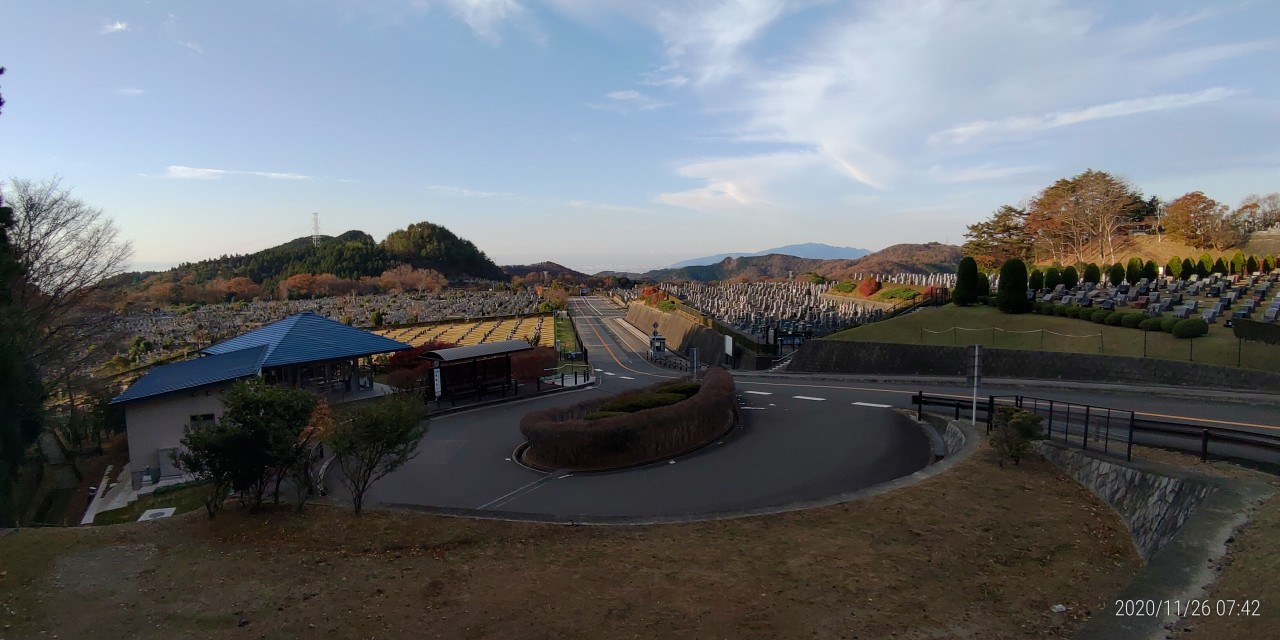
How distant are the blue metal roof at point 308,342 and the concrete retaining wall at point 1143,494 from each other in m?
22.4

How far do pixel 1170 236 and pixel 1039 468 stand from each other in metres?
60.9

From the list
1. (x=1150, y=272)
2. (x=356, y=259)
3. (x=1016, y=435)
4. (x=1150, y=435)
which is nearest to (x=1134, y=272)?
(x=1150, y=272)

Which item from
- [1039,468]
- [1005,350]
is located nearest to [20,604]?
[1039,468]

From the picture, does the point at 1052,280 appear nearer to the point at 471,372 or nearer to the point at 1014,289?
the point at 1014,289

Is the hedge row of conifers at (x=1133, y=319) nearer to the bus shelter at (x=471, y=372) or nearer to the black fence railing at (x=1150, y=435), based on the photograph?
the black fence railing at (x=1150, y=435)

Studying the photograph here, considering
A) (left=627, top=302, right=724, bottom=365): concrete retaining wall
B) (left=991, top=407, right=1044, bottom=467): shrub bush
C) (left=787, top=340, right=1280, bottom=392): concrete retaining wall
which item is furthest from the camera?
(left=627, top=302, right=724, bottom=365): concrete retaining wall

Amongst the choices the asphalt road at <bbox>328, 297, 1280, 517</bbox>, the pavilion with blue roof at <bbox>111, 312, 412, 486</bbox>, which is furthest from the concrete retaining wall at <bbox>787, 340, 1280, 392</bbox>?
the pavilion with blue roof at <bbox>111, 312, 412, 486</bbox>

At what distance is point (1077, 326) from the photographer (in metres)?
24.5

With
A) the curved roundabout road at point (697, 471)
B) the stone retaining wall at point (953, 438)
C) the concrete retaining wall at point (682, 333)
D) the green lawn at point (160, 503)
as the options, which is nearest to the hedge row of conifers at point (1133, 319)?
the curved roundabout road at point (697, 471)

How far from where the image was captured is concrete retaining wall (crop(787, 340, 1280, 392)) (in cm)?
1744

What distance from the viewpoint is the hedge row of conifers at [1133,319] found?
19578 millimetres

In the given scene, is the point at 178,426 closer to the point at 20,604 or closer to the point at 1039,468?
the point at 20,604

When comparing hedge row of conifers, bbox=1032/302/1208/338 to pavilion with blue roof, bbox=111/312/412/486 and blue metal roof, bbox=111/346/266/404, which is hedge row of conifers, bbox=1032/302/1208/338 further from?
blue metal roof, bbox=111/346/266/404

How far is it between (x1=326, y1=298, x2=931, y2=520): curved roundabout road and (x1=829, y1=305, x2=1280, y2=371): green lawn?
10347 mm
